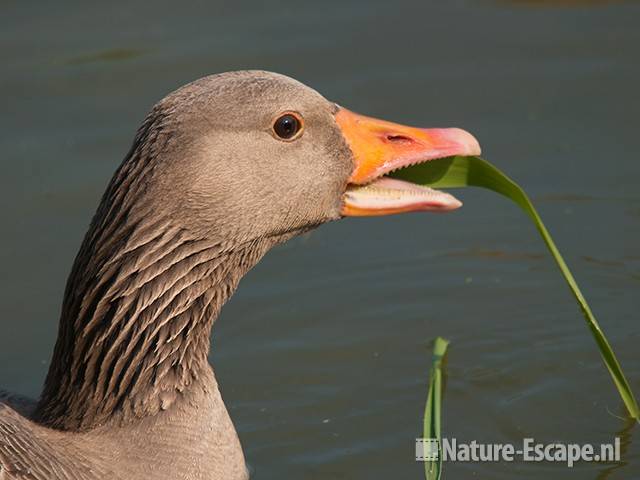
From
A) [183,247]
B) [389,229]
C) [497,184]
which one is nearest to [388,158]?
[497,184]

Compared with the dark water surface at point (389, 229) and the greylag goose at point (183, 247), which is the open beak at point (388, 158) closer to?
the greylag goose at point (183, 247)

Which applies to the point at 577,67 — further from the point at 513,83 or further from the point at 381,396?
the point at 381,396

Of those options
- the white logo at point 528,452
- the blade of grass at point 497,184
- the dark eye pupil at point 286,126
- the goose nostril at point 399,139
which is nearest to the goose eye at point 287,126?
the dark eye pupil at point 286,126

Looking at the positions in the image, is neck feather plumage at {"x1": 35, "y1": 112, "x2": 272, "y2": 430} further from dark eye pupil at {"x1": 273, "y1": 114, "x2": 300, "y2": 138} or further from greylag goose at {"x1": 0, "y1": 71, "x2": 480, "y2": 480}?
dark eye pupil at {"x1": 273, "y1": 114, "x2": 300, "y2": 138}

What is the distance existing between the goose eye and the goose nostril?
1.85 feet

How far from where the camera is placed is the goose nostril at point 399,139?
668cm

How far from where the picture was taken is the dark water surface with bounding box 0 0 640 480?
26.5 ft

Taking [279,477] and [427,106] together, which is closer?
[279,477]

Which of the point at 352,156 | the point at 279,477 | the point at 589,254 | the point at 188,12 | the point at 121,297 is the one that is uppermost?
the point at 188,12

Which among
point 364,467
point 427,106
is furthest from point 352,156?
point 427,106

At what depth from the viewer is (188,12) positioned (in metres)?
A: 12.5

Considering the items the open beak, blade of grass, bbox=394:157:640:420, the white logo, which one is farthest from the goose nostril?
the white logo

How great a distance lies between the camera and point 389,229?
997cm

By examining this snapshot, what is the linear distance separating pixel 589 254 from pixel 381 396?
85.1 inches
